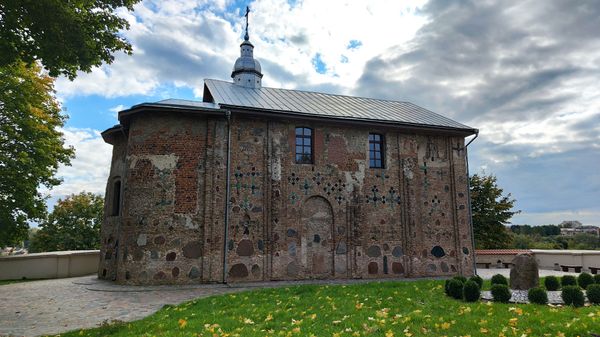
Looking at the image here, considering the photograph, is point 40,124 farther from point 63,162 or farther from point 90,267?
point 90,267

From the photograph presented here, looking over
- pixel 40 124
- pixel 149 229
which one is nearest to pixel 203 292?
pixel 149 229

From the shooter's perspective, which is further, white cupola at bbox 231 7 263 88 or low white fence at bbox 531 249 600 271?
white cupola at bbox 231 7 263 88

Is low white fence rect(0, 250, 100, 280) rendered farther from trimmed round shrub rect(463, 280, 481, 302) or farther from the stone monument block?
the stone monument block

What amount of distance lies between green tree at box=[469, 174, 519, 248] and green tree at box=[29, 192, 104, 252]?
2765 cm

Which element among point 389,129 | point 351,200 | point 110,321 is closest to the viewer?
point 110,321

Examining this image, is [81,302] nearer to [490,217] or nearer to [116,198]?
[116,198]

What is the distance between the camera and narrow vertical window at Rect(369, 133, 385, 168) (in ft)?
56.0

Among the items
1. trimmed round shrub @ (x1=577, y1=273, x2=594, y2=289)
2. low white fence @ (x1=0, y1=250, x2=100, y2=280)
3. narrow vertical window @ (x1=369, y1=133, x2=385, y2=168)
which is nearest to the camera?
trimmed round shrub @ (x1=577, y1=273, x2=594, y2=289)

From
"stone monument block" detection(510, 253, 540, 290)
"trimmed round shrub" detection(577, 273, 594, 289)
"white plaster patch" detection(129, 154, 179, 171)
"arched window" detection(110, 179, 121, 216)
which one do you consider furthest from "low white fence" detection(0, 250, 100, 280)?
"trimmed round shrub" detection(577, 273, 594, 289)

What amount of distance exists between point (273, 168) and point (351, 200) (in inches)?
137

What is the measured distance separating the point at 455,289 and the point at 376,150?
340 inches

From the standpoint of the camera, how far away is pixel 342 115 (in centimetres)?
1648

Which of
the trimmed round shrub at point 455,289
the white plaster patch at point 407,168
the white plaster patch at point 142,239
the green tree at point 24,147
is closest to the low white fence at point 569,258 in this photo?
the white plaster patch at point 407,168

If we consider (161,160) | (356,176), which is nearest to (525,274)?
(356,176)
